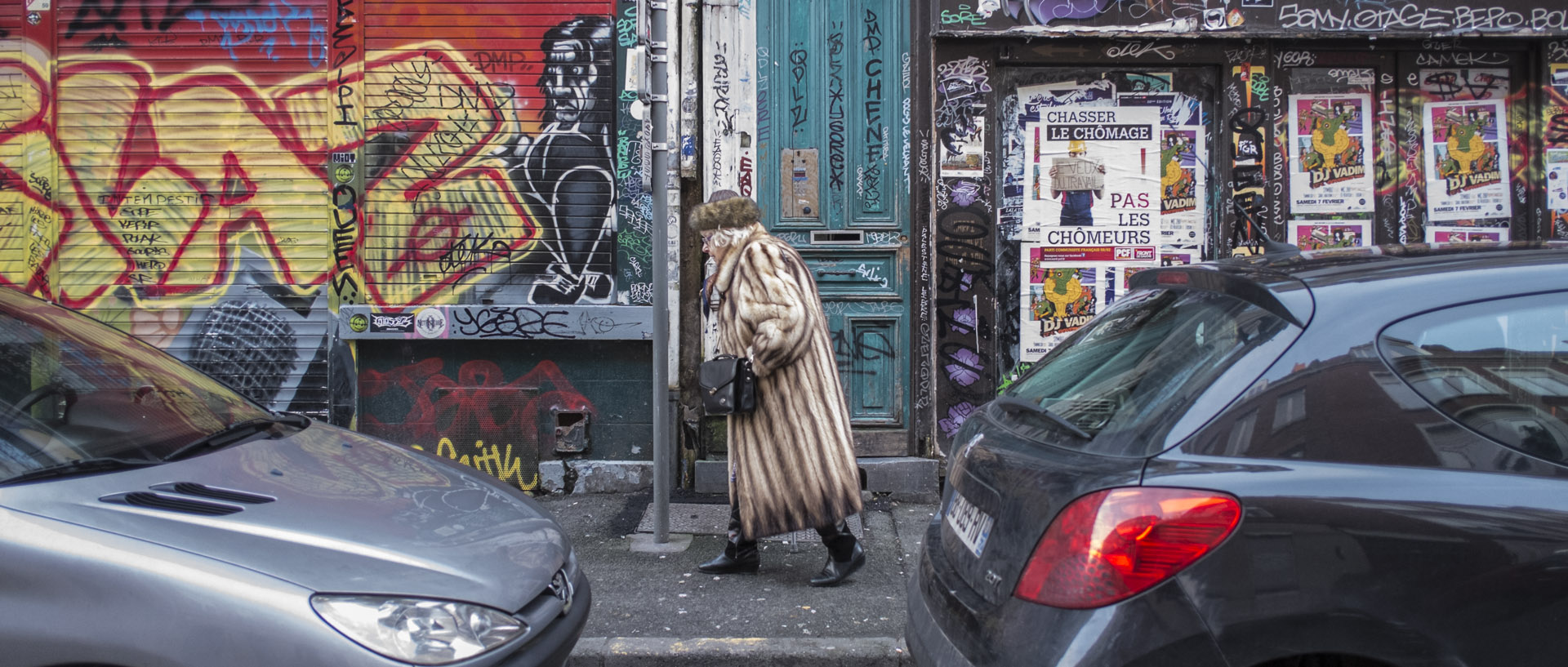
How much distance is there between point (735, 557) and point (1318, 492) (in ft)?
10.8

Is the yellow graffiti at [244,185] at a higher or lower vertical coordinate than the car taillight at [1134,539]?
higher

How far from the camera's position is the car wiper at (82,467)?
2539 millimetres

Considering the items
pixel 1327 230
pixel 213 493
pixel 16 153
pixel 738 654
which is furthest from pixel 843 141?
pixel 16 153

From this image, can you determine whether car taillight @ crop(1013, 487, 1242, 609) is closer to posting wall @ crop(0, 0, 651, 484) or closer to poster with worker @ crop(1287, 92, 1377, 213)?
posting wall @ crop(0, 0, 651, 484)

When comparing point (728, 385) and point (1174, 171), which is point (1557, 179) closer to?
point (1174, 171)

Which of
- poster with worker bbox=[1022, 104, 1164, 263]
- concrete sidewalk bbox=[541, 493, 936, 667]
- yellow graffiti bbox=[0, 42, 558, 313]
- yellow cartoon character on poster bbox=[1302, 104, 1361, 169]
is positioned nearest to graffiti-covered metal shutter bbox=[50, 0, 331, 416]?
yellow graffiti bbox=[0, 42, 558, 313]

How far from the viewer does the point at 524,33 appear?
6.68 metres

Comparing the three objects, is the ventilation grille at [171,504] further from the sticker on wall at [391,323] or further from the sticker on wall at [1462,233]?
the sticker on wall at [1462,233]

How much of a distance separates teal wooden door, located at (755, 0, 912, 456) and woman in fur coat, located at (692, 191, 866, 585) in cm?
181

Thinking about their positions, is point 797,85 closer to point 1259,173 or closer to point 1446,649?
point 1259,173

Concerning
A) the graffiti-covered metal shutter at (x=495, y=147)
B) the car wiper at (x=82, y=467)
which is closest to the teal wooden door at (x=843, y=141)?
the graffiti-covered metal shutter at (x=495, y=147)

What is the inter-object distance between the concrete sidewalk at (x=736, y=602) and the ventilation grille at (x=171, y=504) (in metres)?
1.75

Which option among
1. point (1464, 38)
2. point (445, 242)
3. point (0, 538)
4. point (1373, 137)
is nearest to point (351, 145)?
point (445, 242)

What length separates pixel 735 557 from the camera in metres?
4.99
